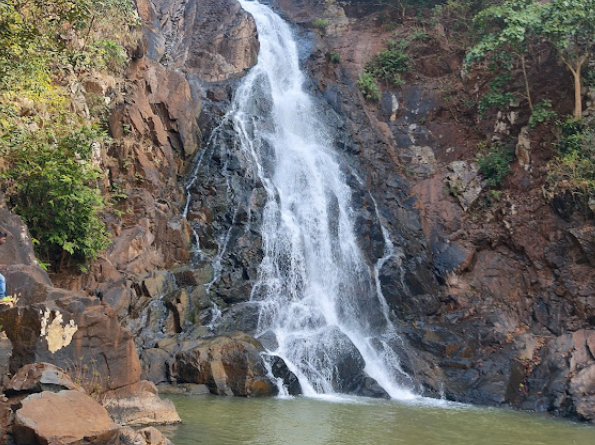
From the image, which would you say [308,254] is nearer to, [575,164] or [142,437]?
[575,164]

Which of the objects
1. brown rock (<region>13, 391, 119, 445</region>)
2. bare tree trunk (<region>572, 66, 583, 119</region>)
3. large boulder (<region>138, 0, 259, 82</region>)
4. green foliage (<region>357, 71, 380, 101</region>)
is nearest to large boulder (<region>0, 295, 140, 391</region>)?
brown rock (<region>13, 391, 119, 445</region>)

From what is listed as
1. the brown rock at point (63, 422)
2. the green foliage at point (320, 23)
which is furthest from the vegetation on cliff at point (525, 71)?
the brown rock at point (63, 422)

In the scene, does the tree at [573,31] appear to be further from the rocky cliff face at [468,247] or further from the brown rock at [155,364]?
the brown rock at [155,364]

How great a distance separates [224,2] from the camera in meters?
30.6

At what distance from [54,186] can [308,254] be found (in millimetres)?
9043

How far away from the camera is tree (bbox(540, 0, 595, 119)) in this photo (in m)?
19.1

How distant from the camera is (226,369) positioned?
45.6ft

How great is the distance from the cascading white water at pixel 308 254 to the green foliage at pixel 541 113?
771cm

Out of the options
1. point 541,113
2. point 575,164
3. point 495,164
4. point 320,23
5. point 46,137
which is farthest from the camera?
point 320,23

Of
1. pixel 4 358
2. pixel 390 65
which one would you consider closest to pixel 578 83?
pixel 390 65

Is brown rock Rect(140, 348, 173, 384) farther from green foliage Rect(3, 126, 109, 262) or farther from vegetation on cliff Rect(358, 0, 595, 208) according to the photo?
vegetation on cliff Rect(358, 0, 595, 208)

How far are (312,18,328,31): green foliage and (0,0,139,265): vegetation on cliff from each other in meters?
18.4

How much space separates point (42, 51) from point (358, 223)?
12.8m

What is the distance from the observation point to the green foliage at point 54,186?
40.2ft
